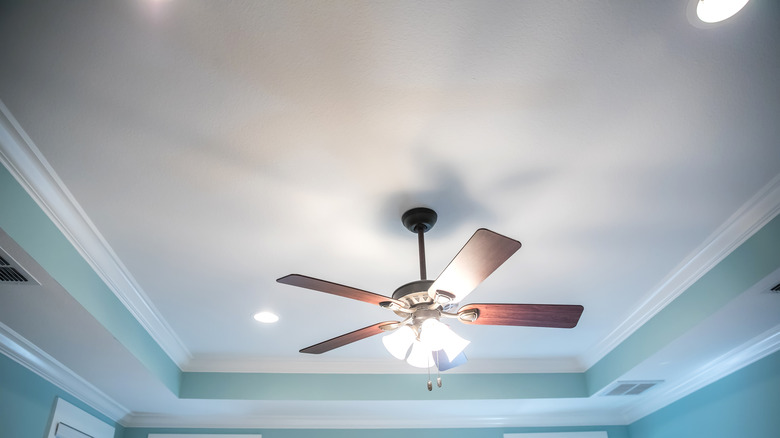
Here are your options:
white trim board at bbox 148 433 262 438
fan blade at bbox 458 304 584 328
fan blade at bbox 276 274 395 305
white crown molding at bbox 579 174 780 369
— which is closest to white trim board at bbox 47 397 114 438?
white trim board at bbox 148 433 262 438

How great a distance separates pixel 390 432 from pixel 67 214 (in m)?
2.84

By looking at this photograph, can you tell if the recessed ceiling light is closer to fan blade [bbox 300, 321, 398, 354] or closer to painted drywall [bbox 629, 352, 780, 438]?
fan blade [bbox 300, 321, 398, 354]

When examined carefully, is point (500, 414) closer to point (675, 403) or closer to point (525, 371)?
point (525, 371)

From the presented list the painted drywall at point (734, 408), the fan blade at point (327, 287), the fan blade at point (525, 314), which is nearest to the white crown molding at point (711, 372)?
the painted drywall at point (734, 408)

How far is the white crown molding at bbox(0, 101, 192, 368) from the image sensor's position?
5.76 ft

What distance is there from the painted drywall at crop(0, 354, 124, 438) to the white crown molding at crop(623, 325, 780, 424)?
3.68 meters

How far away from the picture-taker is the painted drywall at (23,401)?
2.66m

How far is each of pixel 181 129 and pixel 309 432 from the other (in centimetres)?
292

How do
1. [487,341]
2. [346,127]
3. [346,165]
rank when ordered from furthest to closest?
[487,341]
[346,165]
[346,127]

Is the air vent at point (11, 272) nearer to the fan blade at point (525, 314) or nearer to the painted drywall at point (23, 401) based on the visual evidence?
the painted drywall at point (23, 401)

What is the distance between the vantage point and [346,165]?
190 cm

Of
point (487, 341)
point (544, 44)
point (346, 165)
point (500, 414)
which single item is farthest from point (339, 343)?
point (500, 414)

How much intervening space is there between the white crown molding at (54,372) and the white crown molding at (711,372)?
358 centimetres

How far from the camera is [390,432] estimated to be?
4082mm
